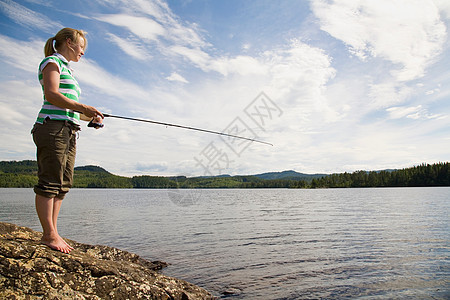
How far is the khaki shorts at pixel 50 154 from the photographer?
372cm

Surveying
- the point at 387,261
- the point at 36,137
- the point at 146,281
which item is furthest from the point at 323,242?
the point at 36,137

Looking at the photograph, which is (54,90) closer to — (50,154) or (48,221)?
(50,154)

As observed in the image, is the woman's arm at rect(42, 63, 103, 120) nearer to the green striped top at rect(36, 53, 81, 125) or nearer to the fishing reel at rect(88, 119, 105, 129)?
the green striped top at rect(36, 53, 81, 125)

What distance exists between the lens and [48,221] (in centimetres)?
383

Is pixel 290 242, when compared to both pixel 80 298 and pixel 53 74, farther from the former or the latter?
pixel 53 74

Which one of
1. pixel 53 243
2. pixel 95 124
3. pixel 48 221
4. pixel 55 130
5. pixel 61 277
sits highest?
pixel 95 124

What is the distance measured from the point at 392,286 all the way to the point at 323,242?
18.8 ft

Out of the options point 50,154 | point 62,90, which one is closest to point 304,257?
point 50,154

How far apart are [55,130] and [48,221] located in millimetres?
1208

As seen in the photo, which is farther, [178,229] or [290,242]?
[178,229]

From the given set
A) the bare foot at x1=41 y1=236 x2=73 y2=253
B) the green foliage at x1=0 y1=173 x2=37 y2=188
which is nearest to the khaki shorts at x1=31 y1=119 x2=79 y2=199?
the bare foot at x1=41 y1=236 x2=73 y2=253

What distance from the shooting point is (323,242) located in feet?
41.9

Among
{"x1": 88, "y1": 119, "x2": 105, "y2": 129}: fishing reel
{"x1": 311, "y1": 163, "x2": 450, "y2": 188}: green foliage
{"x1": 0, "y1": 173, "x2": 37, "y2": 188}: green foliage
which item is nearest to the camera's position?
{"x1": 88, "y1": 119, "x2": 105, "y2": 129}: fishing reel

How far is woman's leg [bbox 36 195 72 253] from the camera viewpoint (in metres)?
3.75
